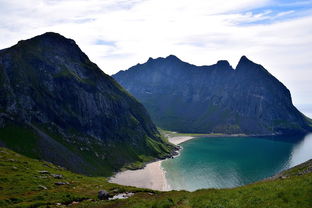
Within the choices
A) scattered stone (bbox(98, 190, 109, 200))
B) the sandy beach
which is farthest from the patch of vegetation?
scattered stone (bbox(98, 190, 109, 200))

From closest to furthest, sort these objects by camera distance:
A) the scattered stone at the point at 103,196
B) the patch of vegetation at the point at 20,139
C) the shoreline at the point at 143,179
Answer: the scattered stone at the point at 103,196 → the patch of vegetation at the point at 20,139 → the shoreline at the point at 143,179

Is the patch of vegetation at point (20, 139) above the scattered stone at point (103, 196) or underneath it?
above

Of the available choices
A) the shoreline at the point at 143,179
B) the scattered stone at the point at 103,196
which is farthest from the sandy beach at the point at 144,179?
the scattered stone at the point at 103,196

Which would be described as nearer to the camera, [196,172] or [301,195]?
[301,195]

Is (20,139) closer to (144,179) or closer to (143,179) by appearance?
(143,179)

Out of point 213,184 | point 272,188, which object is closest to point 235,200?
point 272,188

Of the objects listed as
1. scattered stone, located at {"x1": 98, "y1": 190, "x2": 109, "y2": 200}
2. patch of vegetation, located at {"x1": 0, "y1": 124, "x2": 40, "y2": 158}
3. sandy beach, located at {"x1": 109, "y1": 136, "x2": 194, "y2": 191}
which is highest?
patch of vegetation, located at {"x1": 0, "y1": 124, "x2": 40, "y2": 158}

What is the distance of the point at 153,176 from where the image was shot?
180750 mm

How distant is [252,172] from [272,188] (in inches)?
6876

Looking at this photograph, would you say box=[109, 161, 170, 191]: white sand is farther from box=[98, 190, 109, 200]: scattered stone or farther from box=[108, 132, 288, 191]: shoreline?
box=[98, 190, 109, 200]: scattered stone

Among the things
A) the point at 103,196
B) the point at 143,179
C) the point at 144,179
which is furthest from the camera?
the point at 144,179

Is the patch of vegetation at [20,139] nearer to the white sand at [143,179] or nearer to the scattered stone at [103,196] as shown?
the white sand at [143,179]

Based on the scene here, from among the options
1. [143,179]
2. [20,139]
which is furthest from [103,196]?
[20,139]

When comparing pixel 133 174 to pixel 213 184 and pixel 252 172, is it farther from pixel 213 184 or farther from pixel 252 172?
pixel 252 172
